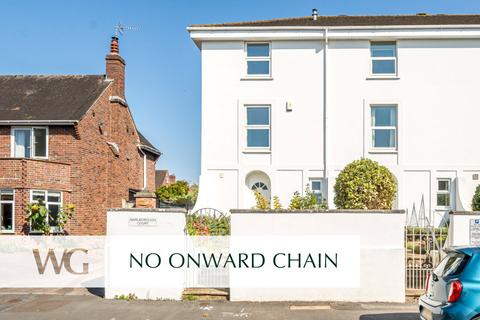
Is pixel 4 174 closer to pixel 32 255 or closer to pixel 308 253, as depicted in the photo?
pixel 32 255

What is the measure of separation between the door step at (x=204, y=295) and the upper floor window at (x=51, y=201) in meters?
12.5

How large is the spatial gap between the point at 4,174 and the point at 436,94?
57.5ft

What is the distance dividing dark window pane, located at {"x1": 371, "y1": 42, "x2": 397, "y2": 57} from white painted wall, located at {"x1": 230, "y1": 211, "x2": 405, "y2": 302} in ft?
35.9

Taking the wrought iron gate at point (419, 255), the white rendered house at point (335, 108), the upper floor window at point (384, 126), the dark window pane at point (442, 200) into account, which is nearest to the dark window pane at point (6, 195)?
the white rendered house at point (335, 108)

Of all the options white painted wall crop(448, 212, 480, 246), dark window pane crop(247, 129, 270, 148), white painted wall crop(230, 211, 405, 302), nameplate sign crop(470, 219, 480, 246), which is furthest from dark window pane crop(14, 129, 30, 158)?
nameplate sign crop(470, 219, 480, 246)

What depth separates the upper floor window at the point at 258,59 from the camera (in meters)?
20.5

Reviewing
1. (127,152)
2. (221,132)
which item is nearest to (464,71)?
(221,132)

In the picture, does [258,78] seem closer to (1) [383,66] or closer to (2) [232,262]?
(1) [383,66]

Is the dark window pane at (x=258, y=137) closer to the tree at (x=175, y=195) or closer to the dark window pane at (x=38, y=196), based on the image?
the dark window pane at (x=38, y=196)

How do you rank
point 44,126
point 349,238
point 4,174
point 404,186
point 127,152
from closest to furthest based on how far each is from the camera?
1. point 349,238
2. point 404,186
3. point 4,174
4. point 44,126
5. point 127,152

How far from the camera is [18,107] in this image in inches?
967

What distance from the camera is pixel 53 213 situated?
2281 centimetres

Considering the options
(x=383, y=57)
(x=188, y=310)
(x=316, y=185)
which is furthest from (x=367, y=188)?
(x=188, y=310)

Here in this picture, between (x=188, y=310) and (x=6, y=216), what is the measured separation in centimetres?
1430
